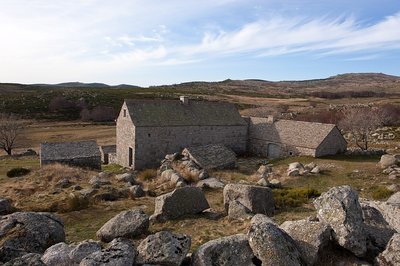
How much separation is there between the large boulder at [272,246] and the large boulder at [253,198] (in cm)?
775

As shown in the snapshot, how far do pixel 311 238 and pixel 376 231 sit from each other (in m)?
2.35

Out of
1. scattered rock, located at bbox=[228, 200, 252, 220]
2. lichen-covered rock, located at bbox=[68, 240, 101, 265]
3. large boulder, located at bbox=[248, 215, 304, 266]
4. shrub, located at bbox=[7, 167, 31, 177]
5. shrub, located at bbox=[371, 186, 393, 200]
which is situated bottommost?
shrub, located at bbox=[7, 167, 31, 177]

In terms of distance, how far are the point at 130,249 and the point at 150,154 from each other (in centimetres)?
2862

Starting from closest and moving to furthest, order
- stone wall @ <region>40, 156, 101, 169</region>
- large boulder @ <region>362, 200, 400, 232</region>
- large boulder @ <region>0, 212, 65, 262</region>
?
large boulder @ <region>0, 212, 65, 262</region>
large boulder @ <region>362, 200, 400, 232</region>
stone wall @ <region>40, 156, 101, 169</region>

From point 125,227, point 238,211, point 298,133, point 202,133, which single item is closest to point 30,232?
point 125,227

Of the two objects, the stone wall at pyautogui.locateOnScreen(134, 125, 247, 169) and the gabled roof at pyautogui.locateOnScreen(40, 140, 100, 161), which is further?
the stone wall at pyautogui.locateOnScreen(134, 125, 247, 169)

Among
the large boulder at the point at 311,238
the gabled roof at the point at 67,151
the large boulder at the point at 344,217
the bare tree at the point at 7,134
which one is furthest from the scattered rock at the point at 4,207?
the bare tree at the point at 7,134

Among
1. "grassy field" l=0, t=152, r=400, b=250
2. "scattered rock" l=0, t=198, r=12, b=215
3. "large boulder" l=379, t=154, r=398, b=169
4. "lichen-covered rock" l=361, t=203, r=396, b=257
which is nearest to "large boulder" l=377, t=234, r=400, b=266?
"lichen-covered rock" l=361, t=203, r=396, b=257

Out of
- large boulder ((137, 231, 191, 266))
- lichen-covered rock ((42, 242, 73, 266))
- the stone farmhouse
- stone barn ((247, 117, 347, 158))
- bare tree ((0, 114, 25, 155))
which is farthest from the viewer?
bare tree ((0, 114, 25, 155))

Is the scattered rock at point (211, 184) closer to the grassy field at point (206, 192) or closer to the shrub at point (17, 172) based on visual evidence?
the grassy field at point (206, 192)

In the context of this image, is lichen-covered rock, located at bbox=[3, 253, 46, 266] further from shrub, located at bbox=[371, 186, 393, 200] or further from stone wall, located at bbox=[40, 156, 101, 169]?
stone wall, located at bbox=[40, 156, 101, 169]

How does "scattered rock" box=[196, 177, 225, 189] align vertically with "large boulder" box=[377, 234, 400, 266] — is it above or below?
below

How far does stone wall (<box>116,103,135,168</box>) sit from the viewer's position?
36875 millimetres

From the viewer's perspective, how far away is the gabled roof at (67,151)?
34.9 metres
